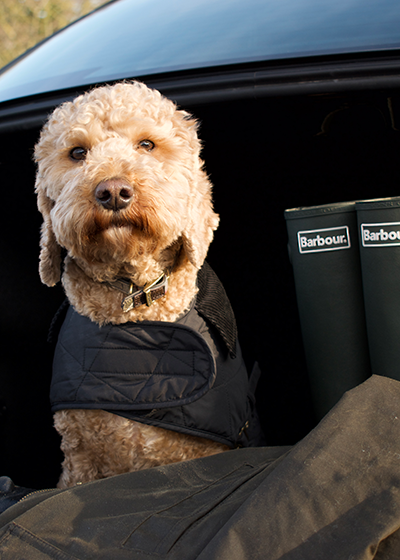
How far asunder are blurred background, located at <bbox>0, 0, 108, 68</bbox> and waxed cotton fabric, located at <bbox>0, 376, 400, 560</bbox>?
16.2 m

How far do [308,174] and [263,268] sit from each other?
488mm

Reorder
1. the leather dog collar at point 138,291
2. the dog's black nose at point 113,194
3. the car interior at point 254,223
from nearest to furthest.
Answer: the dog's black nose at point 113,194
the leather dog collar at point 138,291
the car interior at point 254,223

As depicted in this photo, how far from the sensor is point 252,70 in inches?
49.2

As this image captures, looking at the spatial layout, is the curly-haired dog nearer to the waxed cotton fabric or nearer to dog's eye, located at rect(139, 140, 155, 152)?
dog's eye, located at rect(139, 140, 155, 152)

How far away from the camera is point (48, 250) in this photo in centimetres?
139

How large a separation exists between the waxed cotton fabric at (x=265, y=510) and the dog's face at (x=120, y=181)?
0.64 meters

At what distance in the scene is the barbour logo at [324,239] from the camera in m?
1.34

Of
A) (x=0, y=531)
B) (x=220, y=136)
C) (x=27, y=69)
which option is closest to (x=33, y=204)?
(x=27, y=69)

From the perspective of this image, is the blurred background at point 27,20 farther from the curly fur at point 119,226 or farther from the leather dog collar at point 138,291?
the leather dog collar at point 138,291

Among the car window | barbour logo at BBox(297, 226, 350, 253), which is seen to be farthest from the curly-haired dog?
barbour logo at BBox(297, 226, 350, 253)

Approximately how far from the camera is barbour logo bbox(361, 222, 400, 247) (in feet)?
3.89

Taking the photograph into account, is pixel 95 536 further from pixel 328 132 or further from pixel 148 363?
pixel 328 132

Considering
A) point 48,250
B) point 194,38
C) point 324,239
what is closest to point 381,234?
point 324,239

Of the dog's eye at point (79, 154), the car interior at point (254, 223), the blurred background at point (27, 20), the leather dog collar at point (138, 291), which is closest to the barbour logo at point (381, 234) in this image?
the car interior at point (254, 223)
